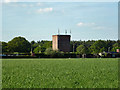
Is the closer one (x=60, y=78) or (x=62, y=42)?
(x=60, y=78)

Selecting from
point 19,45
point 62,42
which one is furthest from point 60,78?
point 19,45

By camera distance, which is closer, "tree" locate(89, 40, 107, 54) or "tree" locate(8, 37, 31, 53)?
"tree" locate(8, 37, 31, 53)

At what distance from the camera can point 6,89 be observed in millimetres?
10906

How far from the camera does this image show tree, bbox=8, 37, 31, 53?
118 m

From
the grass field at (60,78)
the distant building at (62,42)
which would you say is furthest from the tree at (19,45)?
the grass field at (60,78)

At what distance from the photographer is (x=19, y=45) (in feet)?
391

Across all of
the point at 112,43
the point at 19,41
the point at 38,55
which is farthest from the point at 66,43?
the point at 112,43

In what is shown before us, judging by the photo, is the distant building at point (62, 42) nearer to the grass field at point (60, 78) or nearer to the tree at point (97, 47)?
the tree at point (97, 47)

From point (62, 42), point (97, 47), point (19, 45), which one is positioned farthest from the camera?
point (97, 47)

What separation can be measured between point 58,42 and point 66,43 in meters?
3.76

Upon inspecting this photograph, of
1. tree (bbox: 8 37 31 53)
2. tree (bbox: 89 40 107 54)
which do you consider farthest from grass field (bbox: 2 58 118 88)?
tree (bbox: 89 40 107 54)

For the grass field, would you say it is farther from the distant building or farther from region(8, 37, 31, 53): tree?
region(8, 37, 31, 53): tree

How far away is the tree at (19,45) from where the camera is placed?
387 feet

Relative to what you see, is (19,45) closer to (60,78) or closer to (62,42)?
(62,42)
